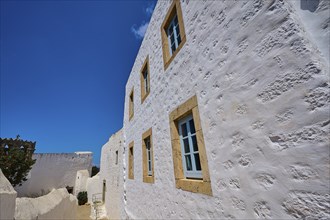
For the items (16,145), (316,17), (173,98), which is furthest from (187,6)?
(16,145)

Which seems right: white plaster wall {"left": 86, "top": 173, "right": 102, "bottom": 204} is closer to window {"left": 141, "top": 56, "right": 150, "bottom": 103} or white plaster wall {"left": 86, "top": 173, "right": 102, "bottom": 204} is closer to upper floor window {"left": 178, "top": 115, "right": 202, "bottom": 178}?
window {"left": 141, "top": 56, "right": 150, "bottom": 103}

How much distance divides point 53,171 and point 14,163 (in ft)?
24.6

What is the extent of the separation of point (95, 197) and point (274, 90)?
20.0 metres

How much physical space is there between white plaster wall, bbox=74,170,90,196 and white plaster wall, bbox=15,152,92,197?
1.04m

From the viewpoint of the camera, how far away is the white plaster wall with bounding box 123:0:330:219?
1.38 meters

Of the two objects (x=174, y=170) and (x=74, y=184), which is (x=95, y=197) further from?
(x=174, y=170)

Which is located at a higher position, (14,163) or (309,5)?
(14,163)

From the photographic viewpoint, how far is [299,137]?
1.45 meters

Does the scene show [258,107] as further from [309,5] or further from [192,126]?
[192,126]

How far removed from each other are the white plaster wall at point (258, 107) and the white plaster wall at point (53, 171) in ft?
78.4

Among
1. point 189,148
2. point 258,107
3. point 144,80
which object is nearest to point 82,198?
point 144,80

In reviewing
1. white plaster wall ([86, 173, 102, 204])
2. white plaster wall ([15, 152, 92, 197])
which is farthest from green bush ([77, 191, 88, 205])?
white plaster wall ([15, 152, 92, 197])

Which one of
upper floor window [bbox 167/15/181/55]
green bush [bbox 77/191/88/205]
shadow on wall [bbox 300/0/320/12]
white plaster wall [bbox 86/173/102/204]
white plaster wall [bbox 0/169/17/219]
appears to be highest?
upper floor window [bbox 167/15/181/55]

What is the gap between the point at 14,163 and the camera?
15.0 meters
